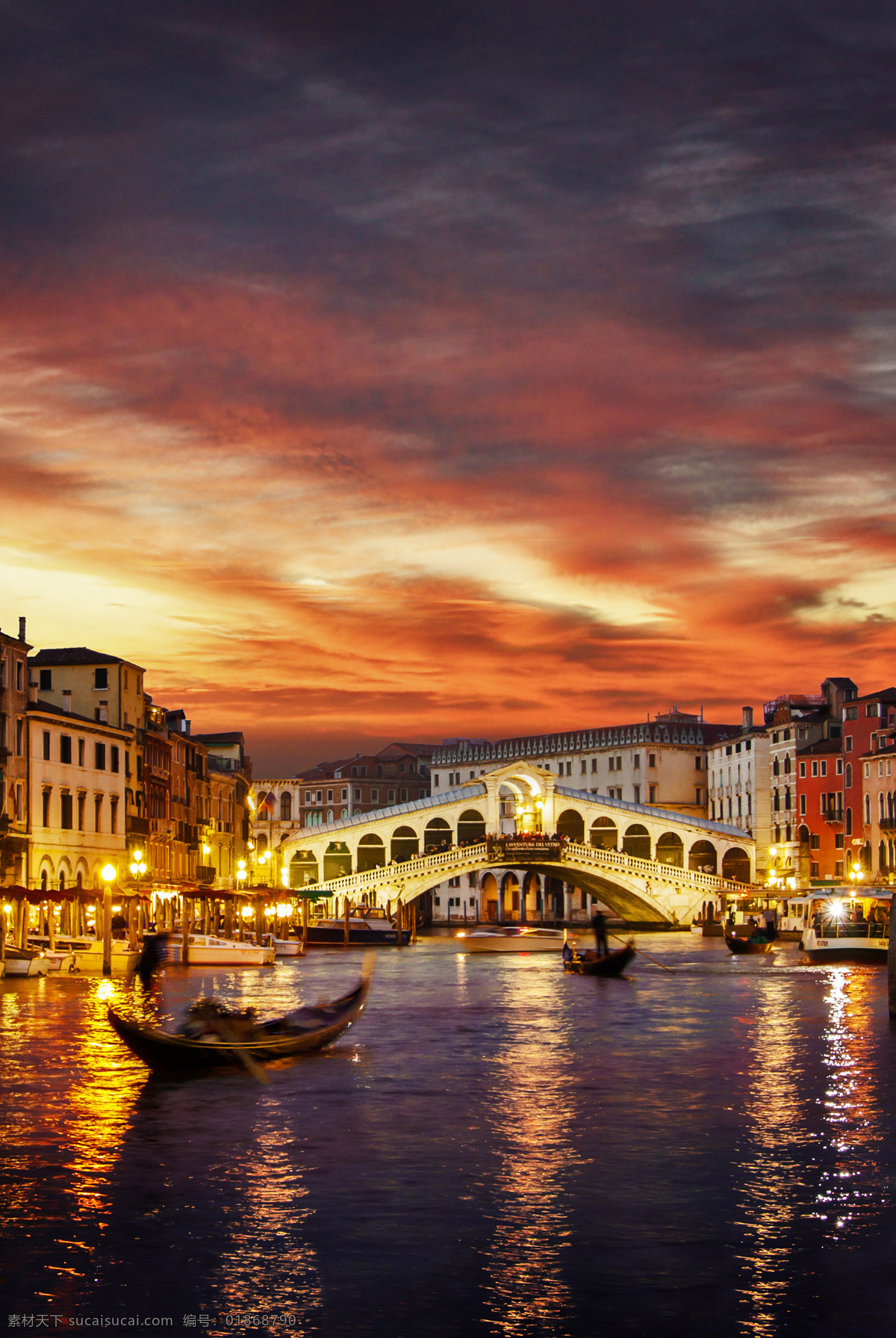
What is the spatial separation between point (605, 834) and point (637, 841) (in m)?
3.26

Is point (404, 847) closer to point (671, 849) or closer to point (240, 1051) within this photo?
point (671, 849)

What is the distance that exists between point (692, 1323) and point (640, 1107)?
8838mm

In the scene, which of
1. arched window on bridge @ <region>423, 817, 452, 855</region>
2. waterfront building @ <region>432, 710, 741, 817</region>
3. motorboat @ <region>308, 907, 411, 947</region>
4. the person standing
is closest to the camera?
the person standing

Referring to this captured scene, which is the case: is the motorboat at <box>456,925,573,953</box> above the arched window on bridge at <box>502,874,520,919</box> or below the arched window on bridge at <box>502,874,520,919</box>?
below

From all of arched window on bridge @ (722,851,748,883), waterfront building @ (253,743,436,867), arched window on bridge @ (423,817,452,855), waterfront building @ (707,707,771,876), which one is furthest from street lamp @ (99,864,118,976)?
waterfront building @ (253,743,436,867)

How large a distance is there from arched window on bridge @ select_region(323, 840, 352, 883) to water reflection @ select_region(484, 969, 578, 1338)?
63583 mm

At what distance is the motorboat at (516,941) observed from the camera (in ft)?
208

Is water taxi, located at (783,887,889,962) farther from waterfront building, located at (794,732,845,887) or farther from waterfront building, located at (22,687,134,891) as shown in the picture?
waterfront building, located at (794,732,845,887)

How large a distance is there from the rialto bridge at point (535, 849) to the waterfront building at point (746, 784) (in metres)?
4.03

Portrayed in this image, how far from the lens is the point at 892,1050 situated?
25047 millimetres

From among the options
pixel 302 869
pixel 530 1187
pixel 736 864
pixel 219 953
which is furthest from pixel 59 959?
pixel 736 864

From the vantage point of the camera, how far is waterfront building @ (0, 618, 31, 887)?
167ft

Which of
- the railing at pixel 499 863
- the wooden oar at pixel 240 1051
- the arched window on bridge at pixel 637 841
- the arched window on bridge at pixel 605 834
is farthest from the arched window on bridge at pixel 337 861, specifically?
the wooden oar at pixel 240 1051

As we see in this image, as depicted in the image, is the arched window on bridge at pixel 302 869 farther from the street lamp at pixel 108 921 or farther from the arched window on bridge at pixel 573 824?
the street lamp at pixel 108 921
